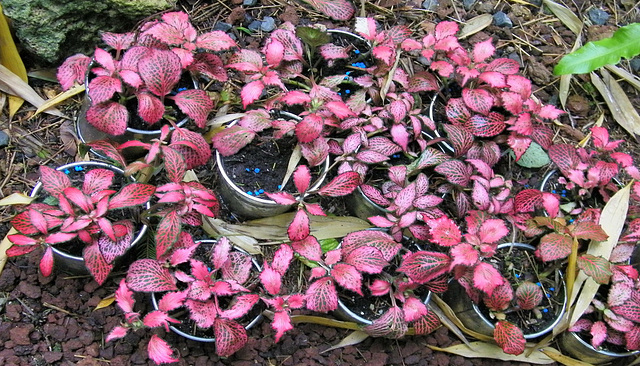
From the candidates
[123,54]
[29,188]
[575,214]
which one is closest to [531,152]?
[575,214]

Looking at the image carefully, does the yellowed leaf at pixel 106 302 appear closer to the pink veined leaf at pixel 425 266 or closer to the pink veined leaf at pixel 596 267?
the pink veined leaf at pixel 425 266

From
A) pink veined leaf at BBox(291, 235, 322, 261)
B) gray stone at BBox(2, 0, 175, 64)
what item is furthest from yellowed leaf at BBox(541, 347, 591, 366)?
gray stone at BBox(2, 0, 175, 64)

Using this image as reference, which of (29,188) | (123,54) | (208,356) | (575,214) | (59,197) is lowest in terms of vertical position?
(208,356)

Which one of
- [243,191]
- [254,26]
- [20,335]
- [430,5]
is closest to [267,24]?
[254,26]

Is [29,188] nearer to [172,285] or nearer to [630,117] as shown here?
[172,285]

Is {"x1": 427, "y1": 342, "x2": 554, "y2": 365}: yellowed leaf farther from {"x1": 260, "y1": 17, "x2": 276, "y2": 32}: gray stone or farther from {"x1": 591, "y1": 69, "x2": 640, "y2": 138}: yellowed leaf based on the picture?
{"x1": 260, "y1": 17, "x2": 276, "y2": 32}: gray stone

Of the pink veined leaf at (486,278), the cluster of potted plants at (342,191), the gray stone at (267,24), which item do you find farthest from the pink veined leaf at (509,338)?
the gray stone at (267,24)
